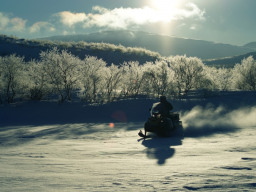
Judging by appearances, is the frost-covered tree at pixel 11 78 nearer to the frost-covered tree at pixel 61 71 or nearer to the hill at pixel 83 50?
the frost-covered tree at pixel 61 71

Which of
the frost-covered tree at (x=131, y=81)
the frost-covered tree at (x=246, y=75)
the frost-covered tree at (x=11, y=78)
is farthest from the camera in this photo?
the frost-covered tree at (x=246, y=75)

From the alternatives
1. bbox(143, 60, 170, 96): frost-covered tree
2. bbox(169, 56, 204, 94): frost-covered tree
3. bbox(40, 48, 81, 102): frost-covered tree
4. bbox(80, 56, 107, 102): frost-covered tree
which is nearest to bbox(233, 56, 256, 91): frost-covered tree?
→ bbox(169, 56, 204, 94): frost-covered tree

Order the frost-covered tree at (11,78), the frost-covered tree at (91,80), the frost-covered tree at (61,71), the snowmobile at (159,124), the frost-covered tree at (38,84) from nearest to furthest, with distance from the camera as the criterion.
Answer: the snowmobile at (159,124) < the frost-covered tree at (61,71) < the frost-covered tree at (91,80) < the frost-covered tree at (11,78) < the frost-covered tree at (38,84)

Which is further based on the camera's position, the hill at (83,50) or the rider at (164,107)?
the hill at (83,50)

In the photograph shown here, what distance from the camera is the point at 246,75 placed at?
40.5 metres

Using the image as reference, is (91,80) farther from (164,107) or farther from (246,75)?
(246,75)

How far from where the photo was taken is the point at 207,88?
32719 millimetres

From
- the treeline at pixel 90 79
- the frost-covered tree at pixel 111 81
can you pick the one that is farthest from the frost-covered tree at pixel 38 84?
→ the frost-covered tree at pixel 111 81

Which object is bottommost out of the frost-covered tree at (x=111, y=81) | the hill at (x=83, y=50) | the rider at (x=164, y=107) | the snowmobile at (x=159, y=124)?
the snowmobile at (x=159, y=124)

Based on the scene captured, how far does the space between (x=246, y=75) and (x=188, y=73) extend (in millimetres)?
12335

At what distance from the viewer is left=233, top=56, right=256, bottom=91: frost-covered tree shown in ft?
130

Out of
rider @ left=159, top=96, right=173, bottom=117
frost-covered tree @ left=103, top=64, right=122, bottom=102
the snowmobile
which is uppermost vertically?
frost-covered tree @ left=103, top=64, right=122, bottom=102

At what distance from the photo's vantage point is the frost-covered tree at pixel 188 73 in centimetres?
3366

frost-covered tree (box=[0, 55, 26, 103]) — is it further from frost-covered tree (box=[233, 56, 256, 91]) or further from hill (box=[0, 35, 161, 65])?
hill (box=[0, 35, 161, 65])
